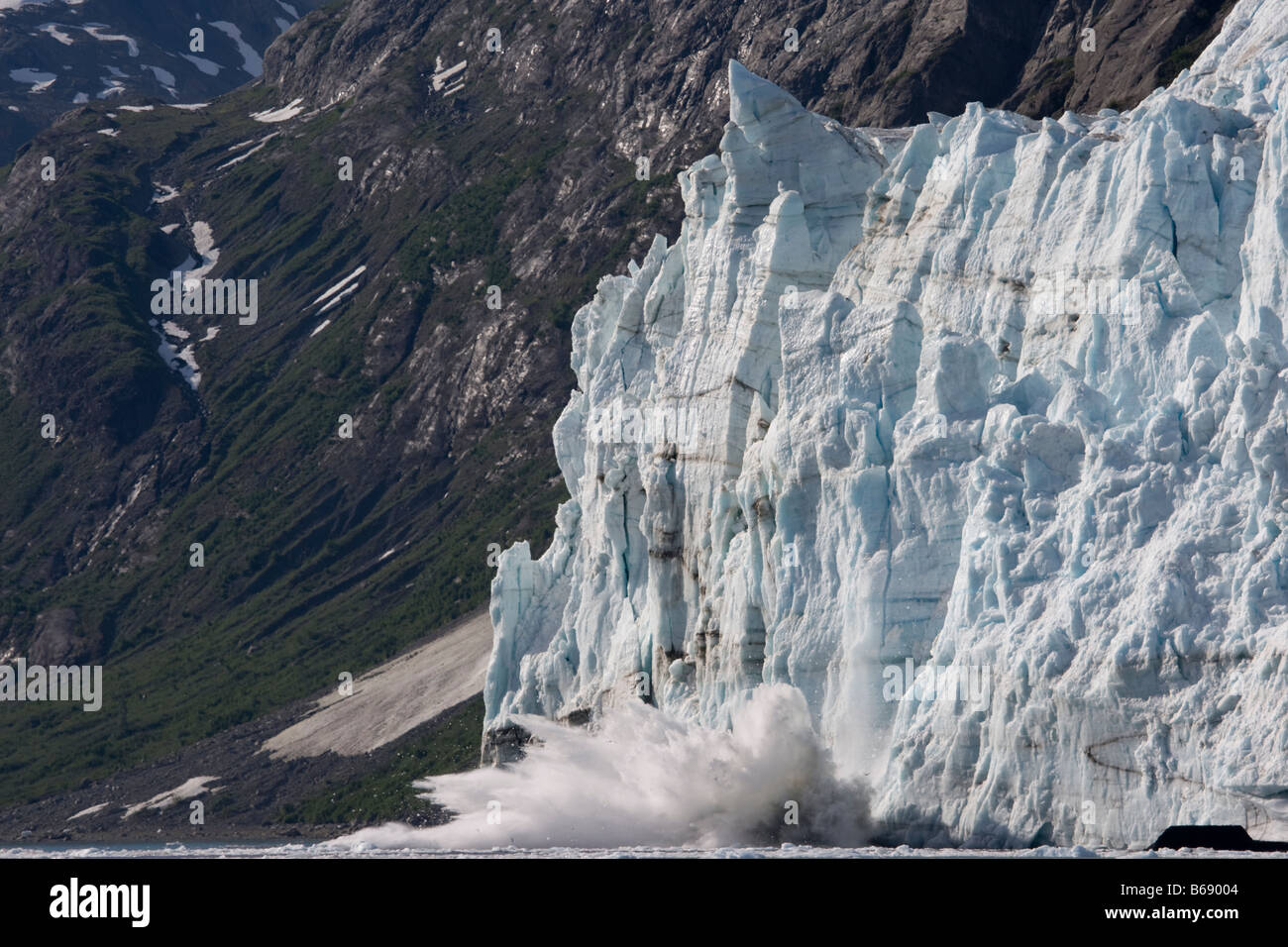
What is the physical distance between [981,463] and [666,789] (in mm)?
18304

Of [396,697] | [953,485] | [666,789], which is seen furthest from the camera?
[396,697]

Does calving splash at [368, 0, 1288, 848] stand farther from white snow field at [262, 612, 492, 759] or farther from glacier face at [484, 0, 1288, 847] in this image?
white snow field at [262, 612, 492, 759]

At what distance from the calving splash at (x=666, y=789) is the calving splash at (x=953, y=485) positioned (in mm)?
189

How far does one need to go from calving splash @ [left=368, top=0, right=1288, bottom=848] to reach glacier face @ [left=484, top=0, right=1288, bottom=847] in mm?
112

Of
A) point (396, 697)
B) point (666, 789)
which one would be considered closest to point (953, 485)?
point (666, 789)

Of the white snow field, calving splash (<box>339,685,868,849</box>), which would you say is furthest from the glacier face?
the white snow field

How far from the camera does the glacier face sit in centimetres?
5403

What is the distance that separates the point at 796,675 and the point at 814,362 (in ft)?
35.6

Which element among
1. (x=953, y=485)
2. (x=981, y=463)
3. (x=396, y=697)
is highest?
(x=981, y=463)

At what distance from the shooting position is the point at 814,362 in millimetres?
69125

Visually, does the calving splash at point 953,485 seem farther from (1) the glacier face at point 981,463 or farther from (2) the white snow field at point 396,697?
(2) the white snow field at point 396,697

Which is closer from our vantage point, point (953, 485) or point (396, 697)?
point (953, 485)

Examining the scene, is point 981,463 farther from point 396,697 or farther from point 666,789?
point 396,697

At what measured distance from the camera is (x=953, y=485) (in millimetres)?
63125
